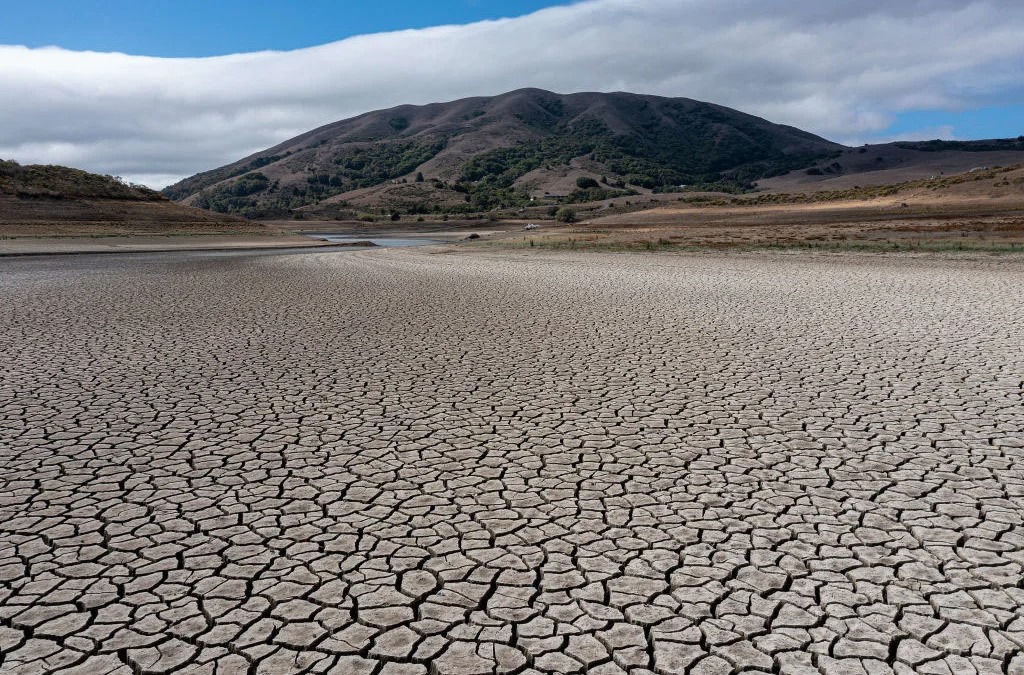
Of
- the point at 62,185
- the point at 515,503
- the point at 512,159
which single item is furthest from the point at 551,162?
the point at 515,503

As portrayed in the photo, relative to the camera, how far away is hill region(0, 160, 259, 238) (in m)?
44.9

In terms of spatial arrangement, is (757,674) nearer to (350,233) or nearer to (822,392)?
(822,392)

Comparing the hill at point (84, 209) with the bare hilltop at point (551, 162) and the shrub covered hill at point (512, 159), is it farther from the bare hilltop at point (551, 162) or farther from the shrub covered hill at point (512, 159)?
the shrub covered hill at point (512, 159)

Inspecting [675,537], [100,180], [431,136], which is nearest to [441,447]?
[675,537]

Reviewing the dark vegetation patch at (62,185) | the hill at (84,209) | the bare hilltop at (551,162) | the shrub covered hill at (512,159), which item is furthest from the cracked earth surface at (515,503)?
the shrub covered hill at (512,159)

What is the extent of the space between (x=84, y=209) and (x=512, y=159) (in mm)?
96273

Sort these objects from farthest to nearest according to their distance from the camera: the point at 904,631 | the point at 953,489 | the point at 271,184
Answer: the point at 271,184
the point at 953,489
the point at 904,631

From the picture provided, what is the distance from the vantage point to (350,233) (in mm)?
61781

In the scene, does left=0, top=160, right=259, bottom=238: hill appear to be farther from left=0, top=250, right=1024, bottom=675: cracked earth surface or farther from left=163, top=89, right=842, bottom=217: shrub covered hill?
left=0, top=250, right=1024, bottom=675: cracked earth surface

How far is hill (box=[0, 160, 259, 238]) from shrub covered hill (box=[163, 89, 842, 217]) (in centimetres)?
2993

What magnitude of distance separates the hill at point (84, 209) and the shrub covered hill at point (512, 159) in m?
29.9

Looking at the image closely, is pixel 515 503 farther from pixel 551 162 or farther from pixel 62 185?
pixel 551 162

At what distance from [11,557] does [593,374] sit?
5.23 meters

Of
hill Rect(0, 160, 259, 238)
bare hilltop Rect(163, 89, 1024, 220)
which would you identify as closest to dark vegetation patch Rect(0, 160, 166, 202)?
hill Rect(0, 160, 259, 238)
